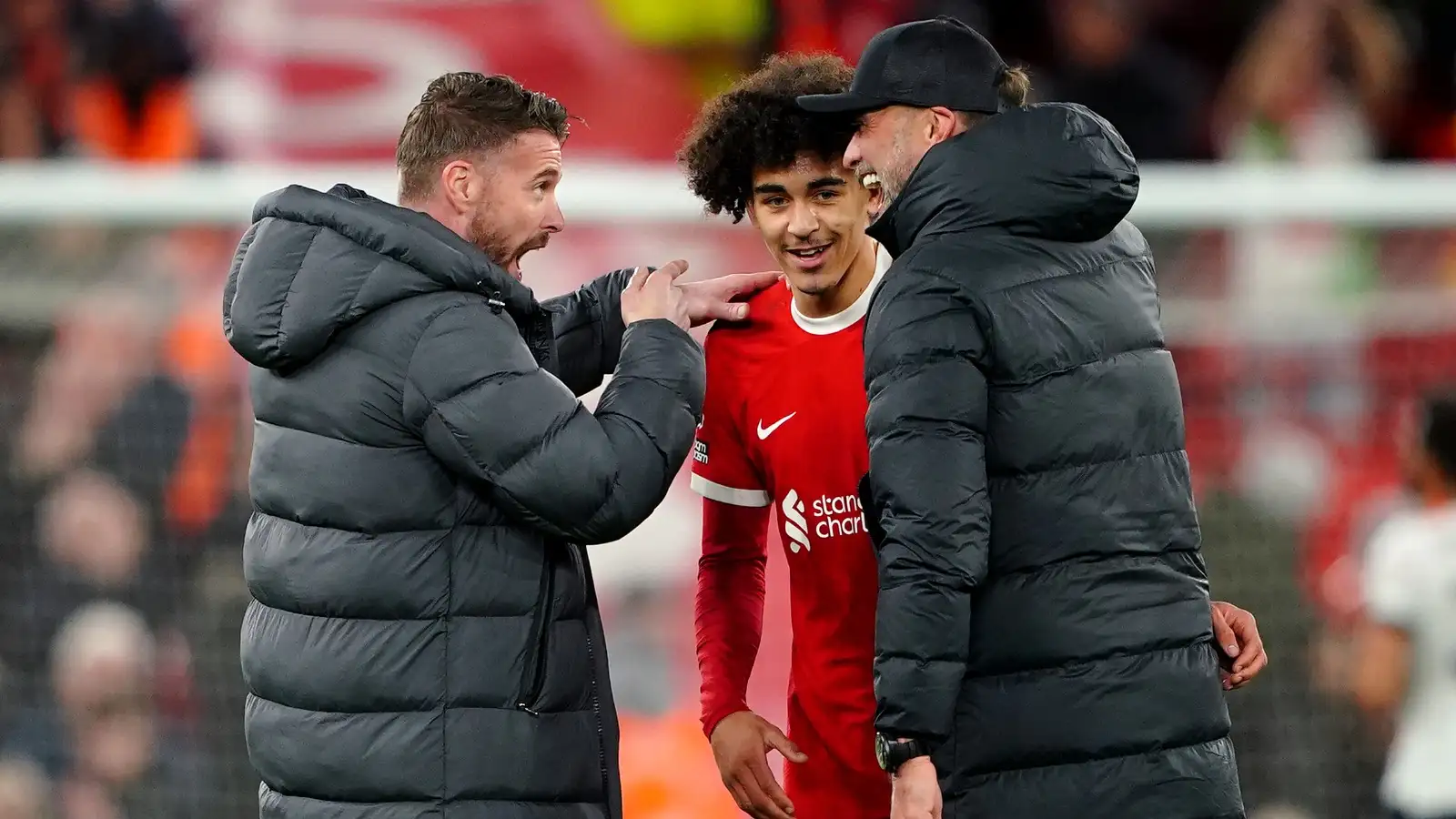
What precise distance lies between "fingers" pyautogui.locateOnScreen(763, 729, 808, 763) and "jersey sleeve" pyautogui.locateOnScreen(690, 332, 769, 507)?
1.42 feet

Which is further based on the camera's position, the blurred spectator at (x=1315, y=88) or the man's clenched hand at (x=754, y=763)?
the blurred spectator at (x=1315, y=88)

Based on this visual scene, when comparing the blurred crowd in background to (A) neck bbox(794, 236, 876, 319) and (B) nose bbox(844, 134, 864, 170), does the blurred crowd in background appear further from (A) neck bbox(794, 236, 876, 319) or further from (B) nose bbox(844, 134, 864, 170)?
(B) nose bbox(844, 134, 864, 170)

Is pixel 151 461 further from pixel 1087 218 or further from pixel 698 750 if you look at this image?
pixel 1087 218

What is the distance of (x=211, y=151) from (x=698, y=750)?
297cm

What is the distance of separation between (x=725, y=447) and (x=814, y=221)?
0.46 meters

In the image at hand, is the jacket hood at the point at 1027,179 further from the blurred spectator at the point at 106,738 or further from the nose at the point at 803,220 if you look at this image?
the blurred spectator at the point at 106,738

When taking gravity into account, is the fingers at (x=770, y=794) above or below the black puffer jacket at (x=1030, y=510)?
below

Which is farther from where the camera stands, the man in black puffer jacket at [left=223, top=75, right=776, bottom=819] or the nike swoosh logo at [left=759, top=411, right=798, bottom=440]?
the nike swoosh logo at [left=759, top=411, right=798, bottom=440]

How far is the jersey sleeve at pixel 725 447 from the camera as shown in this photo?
332cm

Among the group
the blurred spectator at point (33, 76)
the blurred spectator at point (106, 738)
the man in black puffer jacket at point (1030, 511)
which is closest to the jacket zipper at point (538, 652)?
the man in black puffer jacket at point (1030, 511)

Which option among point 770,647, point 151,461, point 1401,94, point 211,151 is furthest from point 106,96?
point 1401,94

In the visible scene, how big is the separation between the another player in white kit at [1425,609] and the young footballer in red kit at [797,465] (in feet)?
5.89

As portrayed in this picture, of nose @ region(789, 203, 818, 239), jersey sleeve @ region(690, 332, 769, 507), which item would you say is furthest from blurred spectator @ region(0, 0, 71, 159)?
nose @ region(789, 203, 818, 239)

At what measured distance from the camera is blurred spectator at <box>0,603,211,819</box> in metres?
5.45
